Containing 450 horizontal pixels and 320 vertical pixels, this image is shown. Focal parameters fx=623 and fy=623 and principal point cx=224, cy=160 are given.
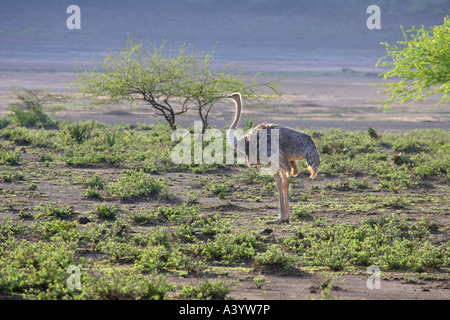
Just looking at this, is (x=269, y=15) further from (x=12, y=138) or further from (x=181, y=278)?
(x=181, y=278)

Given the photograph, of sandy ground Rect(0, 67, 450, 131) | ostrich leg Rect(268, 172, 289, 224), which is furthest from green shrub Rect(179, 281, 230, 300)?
sandy ground Rect(0, 67, 450, 131)

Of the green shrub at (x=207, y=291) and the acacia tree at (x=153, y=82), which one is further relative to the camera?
the acacia tree at (x=153, y=82)

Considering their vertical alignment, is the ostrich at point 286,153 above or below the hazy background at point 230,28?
below

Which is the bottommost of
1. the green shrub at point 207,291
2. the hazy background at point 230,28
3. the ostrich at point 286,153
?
the green shrub at point 207,291

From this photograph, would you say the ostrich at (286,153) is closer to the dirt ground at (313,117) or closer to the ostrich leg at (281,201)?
the ostrich leg at (281,201)

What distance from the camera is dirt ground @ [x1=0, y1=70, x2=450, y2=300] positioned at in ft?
19.2

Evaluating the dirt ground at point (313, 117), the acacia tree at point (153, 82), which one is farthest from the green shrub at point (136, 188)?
the acacia tree at point (153, 82)

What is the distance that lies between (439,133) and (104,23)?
5124 centimetres

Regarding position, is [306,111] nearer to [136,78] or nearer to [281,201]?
[136,78]

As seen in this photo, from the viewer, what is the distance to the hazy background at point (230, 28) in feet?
188

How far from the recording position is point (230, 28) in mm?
65312

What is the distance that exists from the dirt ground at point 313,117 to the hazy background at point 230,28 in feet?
41.8

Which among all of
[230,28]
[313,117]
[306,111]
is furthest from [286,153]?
[230,28]

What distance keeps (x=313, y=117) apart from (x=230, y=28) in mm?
43001
